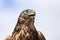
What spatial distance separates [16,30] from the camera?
9859mm

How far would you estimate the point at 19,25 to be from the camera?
982 cm

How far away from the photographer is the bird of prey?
9711mm

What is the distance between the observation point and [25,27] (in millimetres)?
9758

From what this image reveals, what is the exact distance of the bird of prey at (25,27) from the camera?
9.71m

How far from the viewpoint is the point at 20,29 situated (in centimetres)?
983

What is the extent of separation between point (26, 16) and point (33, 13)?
0.16 meters

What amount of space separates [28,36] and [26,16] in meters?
0.42

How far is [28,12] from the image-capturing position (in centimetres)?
978

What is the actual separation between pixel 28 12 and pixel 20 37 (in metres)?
0.55

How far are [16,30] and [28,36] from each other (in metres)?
0.30

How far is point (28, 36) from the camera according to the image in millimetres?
9750

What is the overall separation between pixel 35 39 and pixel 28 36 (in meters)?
0.20

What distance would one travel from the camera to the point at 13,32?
989cm

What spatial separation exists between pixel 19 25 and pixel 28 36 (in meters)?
0.30
